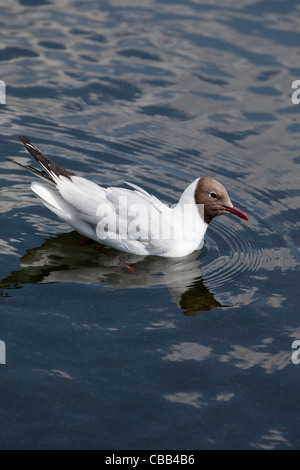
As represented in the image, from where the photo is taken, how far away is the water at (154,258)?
6043 mm

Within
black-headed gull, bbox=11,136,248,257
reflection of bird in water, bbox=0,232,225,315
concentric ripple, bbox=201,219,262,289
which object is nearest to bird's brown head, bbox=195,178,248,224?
black-headed gull, bbox=11,136,248,257

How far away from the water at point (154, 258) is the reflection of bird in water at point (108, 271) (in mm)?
25

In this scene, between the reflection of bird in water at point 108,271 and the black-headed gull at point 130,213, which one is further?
the black-headed gull at point 130,213

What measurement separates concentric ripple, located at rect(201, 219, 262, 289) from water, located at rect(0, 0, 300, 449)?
0.08 ft

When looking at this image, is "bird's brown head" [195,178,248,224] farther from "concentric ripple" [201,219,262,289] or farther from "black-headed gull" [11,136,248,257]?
"concentric ripple" [201,219,262,289]

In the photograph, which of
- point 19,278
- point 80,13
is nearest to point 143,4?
point 80,13

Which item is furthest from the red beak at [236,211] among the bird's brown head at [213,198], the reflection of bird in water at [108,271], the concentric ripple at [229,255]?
the reflection of bird in water at [108,271]

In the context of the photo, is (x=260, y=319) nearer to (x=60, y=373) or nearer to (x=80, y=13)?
(x=60, y=373)

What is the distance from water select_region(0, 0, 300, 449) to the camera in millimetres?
6043

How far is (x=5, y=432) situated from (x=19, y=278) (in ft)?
7.44

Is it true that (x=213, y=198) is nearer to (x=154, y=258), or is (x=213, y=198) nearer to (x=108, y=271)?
(x=154, y=258)

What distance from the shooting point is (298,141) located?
1084cm

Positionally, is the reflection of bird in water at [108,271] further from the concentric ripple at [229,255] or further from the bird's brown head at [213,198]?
the bird's brown head at [213,198]

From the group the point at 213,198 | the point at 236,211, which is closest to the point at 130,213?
the point at 213,198
